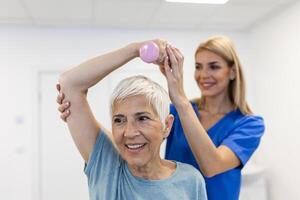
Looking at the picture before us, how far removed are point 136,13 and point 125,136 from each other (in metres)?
2.44

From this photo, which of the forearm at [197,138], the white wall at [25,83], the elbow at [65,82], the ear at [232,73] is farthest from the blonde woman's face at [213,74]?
the white wall at [25,83]

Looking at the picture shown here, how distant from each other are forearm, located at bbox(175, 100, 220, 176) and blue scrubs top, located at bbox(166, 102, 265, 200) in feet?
0.40

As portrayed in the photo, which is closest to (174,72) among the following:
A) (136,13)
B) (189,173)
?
(189,173)

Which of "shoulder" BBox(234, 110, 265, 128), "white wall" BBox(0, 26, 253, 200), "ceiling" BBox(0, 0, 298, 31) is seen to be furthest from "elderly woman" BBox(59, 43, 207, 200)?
"white wall" BBox(0, 26, 253, 200)

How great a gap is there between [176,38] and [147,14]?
27.4 inches

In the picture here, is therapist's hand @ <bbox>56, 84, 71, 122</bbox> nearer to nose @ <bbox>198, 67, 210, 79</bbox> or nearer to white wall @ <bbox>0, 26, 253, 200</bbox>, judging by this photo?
nose @ <bbox>198, 67, 210, 79</bbox>

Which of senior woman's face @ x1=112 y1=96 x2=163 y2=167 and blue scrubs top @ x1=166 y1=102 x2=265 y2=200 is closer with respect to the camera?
senior woman's face @ x1=112 y1=96 x2=163 y2=167

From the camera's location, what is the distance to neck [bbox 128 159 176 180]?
36.4 inches

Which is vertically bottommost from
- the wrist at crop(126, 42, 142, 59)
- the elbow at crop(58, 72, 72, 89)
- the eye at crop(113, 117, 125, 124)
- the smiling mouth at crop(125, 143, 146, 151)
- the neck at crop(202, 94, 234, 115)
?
the smiling mouth at crop(125, 143, 146, 151)

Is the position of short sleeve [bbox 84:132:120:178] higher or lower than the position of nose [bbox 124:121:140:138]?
lower

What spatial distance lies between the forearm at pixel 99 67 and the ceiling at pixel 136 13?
2044mm

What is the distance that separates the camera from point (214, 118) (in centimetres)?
124

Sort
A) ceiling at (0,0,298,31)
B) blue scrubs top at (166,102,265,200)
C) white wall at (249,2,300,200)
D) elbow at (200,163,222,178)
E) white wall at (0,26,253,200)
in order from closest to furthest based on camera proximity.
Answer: elbow at (200,163,222,178) → blue scrubs top at (166,102,265,200) → ceiling at (0,0,298,31) → white wall at (249,2,300,200) → white wall at (0,26,253,200)

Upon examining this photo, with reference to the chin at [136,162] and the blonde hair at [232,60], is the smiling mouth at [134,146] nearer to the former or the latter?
the chin at [136,162]
